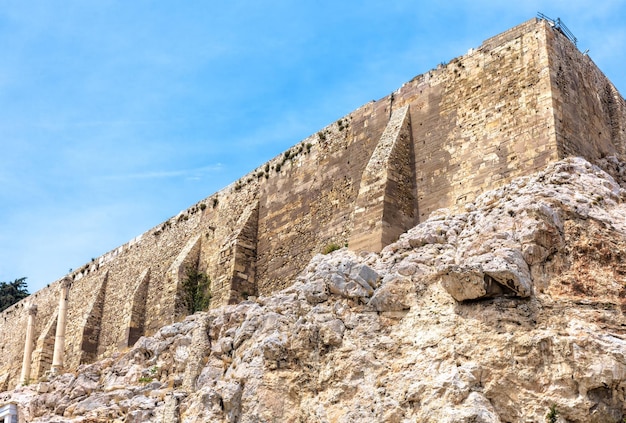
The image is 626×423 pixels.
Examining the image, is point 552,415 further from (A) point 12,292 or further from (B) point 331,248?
(A) point 12,292

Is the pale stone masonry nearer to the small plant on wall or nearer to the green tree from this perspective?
the small plant on wall

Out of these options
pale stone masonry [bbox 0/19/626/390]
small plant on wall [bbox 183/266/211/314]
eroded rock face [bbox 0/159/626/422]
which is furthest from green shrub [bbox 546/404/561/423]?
small plant on wall [bbox 183/266/211/314]

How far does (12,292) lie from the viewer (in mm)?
50000

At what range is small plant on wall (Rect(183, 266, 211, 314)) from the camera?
25828mm

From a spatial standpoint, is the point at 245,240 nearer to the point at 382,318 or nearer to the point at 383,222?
the point at 383,222

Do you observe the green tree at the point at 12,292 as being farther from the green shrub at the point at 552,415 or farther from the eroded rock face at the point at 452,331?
the green shrub at the point at 552,415

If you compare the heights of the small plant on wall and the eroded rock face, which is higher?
the small plant on wall

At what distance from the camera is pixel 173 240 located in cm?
2952

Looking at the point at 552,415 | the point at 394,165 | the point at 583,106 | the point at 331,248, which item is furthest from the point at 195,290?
the point at 552,415

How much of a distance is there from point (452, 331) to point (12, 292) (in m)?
41.1

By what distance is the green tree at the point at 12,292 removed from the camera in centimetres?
4906

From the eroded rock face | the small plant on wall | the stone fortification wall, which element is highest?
the stone fortification wall

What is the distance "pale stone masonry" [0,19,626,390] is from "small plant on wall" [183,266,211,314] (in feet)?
0.58

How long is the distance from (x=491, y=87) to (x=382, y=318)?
666 centimetres
